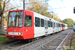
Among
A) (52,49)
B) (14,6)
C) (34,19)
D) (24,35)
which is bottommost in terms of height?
(52,49)

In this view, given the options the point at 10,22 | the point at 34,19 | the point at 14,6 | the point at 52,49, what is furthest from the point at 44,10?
the point at 52,49

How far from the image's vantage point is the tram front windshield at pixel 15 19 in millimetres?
9342

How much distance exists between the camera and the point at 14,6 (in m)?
18.3

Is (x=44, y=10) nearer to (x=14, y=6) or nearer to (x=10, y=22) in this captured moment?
(x=14, y=6)

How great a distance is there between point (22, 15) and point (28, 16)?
77 centimetres

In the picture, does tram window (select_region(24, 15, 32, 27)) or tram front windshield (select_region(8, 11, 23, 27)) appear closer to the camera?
tram front windshield (select_region(8, 11, 23, 27))

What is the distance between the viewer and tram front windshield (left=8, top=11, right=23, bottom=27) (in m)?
9.34

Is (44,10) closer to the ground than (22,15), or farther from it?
farther from it

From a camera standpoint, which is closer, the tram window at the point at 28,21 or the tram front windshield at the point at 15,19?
the tram front windshield at the point at 15,19

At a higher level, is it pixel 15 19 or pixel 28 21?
pixel 15 19

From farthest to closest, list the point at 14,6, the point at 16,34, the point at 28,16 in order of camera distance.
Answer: the point at 14,6
the point at 28,16
the point at 16,34

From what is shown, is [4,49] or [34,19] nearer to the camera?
[4,49]

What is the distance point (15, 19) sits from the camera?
948cm

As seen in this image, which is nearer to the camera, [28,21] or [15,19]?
[15,19]
